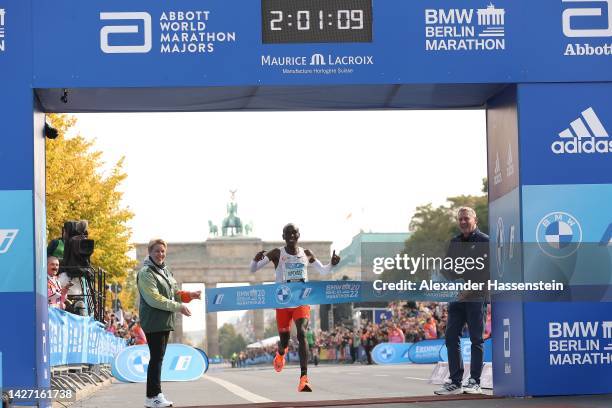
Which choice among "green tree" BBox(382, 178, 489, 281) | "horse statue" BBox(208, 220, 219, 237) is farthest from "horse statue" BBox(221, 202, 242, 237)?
"green tree" BBox(382, 178, 489, 281)

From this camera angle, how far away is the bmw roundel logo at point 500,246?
1296 cm

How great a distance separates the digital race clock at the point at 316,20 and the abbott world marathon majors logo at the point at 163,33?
17.1 inches

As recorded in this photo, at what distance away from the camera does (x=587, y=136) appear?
12445mm

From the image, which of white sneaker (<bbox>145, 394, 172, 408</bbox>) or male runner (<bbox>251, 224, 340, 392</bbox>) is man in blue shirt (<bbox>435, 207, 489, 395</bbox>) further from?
white sneaker (<bbox>145, 394, 172, 408</bbox>)

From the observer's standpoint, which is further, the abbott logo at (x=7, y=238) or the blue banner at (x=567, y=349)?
the blue banner at (x=567, y=349)

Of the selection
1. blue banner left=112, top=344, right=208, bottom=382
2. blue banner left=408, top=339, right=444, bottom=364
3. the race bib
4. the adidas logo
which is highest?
the adidas logo

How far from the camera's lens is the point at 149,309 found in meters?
12.1

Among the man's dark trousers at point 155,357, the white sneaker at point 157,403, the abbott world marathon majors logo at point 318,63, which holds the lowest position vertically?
the white sneaker at point 157,403

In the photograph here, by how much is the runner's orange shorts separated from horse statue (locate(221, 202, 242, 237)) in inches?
4389

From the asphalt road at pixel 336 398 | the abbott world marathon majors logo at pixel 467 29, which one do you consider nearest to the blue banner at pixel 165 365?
the asphalt road at pixel 336 398

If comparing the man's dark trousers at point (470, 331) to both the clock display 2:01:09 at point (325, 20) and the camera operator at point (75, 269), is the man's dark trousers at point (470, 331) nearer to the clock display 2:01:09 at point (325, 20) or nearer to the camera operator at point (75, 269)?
the clock display 2:01:09 at point (325, 20)

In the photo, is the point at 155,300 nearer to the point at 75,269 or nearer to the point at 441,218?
the point at 75,269

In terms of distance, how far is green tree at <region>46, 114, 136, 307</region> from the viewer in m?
33.2

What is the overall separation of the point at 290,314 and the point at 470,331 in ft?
7.92
